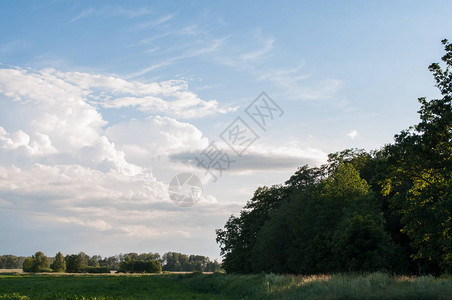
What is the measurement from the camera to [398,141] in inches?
1275

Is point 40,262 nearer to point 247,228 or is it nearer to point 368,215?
point 247,228

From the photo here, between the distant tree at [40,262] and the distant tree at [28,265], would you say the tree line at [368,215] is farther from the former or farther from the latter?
the distant tree at [28,265]

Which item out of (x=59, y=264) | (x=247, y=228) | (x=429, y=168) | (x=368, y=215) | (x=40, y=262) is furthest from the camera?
(x=59, y=264)

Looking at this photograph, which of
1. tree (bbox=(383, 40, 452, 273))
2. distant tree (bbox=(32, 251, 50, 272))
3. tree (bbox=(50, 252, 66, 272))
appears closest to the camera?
tree (bbox=(383, 40, 452, 273))

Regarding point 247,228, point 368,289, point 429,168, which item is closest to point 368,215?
point 429,168

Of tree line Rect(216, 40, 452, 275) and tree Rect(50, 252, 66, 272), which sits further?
tree Rect(50, 252, 66, 272)

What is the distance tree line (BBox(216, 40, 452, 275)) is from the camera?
3053cm

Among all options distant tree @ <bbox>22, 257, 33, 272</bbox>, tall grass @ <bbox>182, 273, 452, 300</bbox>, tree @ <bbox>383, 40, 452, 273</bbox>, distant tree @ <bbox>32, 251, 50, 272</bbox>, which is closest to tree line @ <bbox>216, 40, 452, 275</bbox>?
tree @ <bbox>383, 40, 452, 273</bbox>

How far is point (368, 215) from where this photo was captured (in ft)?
140

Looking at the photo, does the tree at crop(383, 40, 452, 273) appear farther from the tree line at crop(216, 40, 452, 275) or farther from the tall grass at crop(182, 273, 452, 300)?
the tall grass at crop(182, 273, 452, 300)

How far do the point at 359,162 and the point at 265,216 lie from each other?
25252mm

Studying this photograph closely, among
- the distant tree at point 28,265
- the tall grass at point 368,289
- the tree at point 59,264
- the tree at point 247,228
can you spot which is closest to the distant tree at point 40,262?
the distant tree at point 28,265

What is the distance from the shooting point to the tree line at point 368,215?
3053cm

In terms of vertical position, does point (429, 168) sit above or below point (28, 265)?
above
